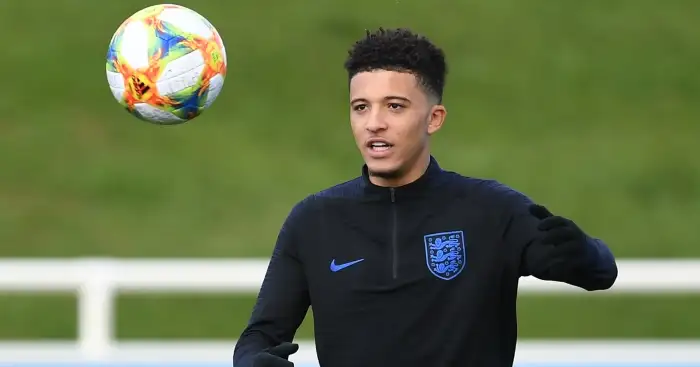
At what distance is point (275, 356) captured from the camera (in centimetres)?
407

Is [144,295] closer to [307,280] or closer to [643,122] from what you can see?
[643,122]

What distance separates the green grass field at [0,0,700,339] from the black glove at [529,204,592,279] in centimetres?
1120

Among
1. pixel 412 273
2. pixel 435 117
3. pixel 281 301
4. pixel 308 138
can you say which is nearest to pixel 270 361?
pixel 281 301

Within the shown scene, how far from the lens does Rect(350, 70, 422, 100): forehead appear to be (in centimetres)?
430

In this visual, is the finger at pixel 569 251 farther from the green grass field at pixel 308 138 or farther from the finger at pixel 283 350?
the green grass field at pixel 308 138

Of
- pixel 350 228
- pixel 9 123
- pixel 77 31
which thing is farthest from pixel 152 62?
pixel 77 31

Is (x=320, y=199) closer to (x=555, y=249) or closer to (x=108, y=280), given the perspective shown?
(x=555, y=249)

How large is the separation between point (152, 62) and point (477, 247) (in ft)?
5.26

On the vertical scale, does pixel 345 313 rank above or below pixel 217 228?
below

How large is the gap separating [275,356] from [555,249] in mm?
903

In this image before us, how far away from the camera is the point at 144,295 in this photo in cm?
1642

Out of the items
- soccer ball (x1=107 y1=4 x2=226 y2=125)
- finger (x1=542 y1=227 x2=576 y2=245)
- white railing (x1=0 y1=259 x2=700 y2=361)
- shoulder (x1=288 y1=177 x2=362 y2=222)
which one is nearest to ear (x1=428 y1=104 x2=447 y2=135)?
shoulder (x1=288 y1=177 x2=362 y2=222)

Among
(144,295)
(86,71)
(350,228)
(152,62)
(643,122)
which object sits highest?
(86,71)

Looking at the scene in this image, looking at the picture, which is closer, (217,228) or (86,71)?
(217,228)
